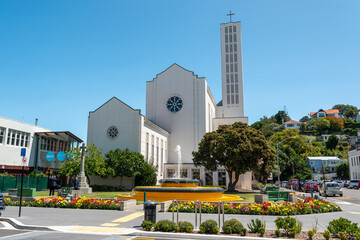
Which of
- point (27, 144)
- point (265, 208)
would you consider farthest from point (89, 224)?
point (27, 144)

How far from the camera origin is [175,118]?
178ft

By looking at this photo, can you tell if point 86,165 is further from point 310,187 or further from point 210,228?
point 310,187

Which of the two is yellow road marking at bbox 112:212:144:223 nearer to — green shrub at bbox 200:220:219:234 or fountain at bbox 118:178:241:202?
green shrub at bbox 200:220:219:234

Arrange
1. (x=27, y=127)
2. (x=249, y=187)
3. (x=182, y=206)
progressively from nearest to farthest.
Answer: (x=182, y=206) < (x=27, y=127) < (x=249, y=187)

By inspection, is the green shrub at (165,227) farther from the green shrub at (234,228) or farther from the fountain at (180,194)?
the fountain at (180,194)

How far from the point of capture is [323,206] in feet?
55.7

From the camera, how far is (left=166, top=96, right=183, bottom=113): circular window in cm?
5447

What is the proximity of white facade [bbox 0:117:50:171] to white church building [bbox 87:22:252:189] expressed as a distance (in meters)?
8.01

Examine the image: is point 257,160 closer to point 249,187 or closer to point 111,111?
point 249,187

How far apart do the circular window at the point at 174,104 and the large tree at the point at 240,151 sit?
1505cm

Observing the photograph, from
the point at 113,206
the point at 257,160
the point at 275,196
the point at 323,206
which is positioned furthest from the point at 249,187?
the point at 113,206

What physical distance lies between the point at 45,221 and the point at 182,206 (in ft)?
23.6

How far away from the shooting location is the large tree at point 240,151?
37328mm

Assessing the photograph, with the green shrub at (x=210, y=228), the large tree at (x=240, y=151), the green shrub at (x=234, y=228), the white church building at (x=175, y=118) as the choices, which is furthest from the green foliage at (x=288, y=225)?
the white church building at (x=175, y=118)
